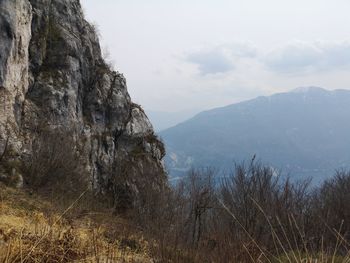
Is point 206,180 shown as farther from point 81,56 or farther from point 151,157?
point 81,56

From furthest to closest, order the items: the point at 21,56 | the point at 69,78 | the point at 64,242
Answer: the point at 69,78
the point at 21,56
the point at 64,242

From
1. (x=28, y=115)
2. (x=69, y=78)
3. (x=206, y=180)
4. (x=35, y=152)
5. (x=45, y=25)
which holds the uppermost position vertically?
(x=45, y=25)

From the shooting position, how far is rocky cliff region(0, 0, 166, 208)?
2623 centimetres

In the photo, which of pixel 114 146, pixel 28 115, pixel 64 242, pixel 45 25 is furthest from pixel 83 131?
pixel 64 242

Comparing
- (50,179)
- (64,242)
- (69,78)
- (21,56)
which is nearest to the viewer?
(64,242)

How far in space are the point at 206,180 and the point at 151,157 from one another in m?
5.05

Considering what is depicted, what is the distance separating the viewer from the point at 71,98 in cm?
3331

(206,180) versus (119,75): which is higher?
(119,75)

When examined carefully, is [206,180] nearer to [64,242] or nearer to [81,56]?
[81,56]

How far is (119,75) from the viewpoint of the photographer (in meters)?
40.7

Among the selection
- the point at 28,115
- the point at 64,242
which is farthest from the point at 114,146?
the point at 64,242

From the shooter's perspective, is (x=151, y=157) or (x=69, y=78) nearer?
(x=69, y=78)

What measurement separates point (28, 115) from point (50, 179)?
7.94m

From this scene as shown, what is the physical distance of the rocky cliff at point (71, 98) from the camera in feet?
86.1
